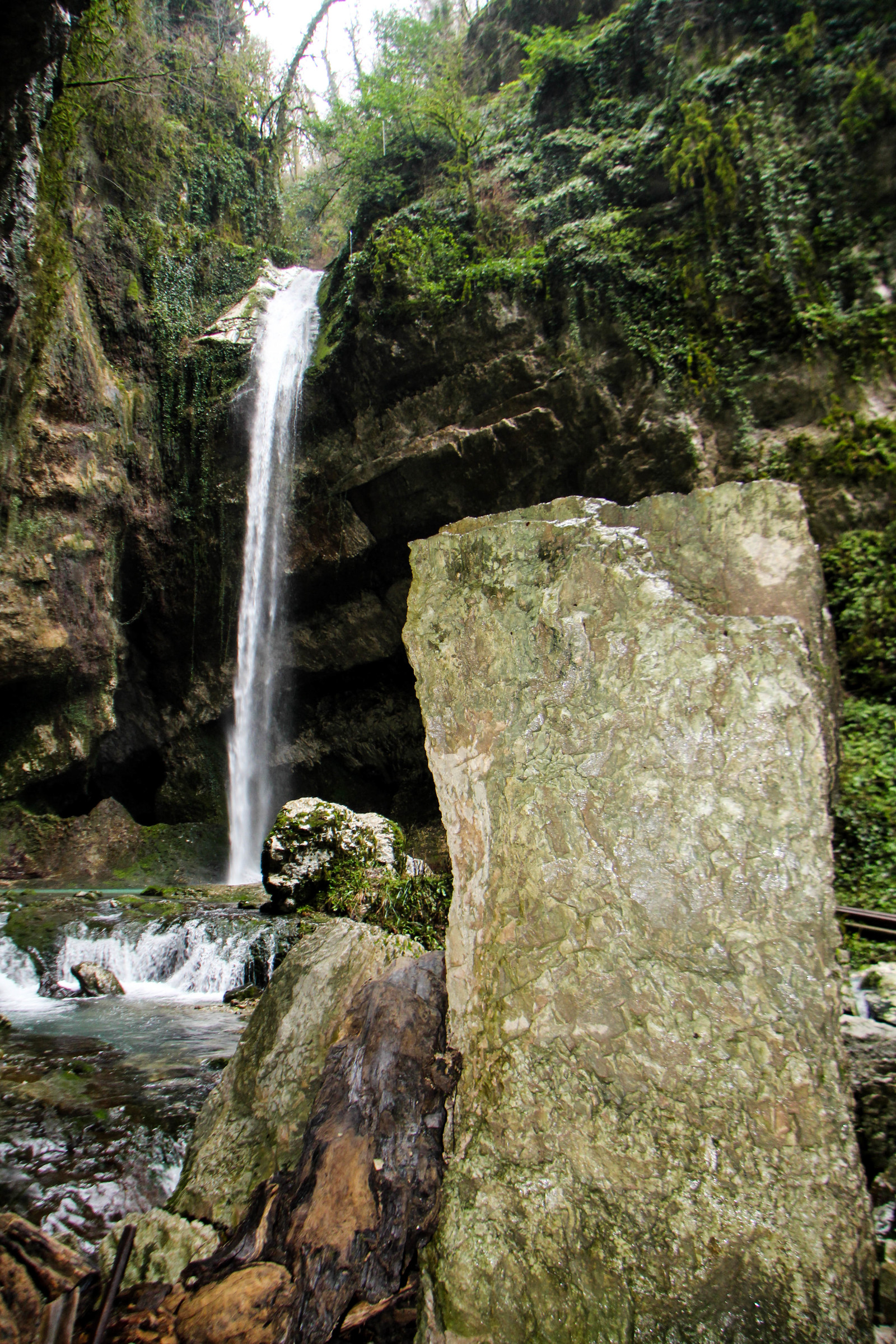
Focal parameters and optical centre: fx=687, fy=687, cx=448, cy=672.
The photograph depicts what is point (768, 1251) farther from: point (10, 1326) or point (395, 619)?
point (395, 619)

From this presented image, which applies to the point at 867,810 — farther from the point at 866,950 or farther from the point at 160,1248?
the point at 160,1248

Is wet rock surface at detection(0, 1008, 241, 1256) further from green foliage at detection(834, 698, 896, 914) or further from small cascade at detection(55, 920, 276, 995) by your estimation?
green foliage at detection(834, 698, 896, 914)

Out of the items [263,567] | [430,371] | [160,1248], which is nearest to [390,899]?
[160,1248]

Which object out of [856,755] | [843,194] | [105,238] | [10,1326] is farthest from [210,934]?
[105,238]

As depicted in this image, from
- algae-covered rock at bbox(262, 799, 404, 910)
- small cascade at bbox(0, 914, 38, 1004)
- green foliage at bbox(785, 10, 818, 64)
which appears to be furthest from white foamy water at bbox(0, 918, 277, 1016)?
green foliage at bbox(785, 10, 818, 64)

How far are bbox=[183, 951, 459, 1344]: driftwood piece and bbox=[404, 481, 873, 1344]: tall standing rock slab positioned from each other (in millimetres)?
103

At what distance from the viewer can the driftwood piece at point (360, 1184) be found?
1.67 m

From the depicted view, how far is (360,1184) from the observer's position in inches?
70.3

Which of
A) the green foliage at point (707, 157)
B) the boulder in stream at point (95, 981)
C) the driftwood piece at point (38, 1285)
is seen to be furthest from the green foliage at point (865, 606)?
the boulder in stream at point (95, 981)

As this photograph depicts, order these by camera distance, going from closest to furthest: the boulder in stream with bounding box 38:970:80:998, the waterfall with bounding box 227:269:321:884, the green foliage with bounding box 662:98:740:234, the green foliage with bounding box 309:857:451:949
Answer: the green foliage with bounding box 309:857:451:949, the boulder in stream with bounding box 38:970:80:998, the green foliage with bounding box 662:98:740:234, the waterfall with bounding box 227:269:321:884

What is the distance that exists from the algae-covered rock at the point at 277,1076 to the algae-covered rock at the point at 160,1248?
0.16 feet

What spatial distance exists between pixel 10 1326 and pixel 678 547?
259 centimetres

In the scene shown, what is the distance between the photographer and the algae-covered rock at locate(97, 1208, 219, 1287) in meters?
1.80

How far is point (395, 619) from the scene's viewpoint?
1179 cm
